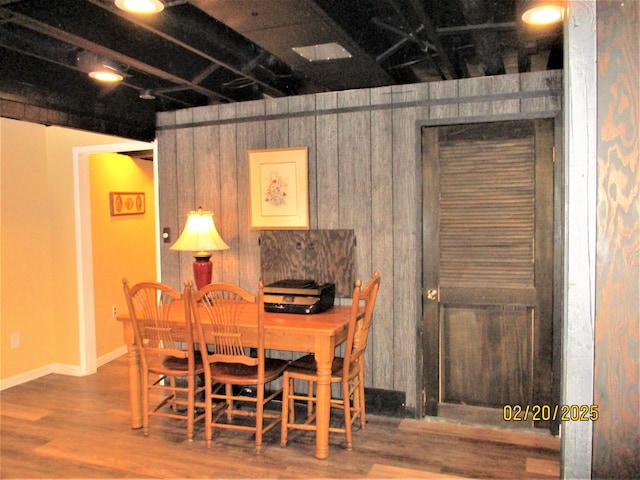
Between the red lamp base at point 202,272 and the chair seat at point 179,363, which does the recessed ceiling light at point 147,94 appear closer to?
the red lamp base at point 202,272

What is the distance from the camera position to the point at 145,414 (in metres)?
3.33

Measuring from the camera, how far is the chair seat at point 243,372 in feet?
10.2

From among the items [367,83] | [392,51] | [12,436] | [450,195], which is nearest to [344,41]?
[392,51]

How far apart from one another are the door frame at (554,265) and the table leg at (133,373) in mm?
1834

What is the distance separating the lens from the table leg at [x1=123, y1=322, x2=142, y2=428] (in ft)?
11.3

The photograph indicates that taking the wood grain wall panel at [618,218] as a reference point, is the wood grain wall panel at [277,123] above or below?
above

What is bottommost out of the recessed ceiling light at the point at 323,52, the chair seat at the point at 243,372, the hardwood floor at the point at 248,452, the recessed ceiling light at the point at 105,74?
the hardwood floor at the point at 248,452

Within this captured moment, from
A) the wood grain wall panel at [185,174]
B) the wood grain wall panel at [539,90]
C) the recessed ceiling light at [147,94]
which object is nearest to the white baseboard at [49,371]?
the wood grain wall panel at [185,174]

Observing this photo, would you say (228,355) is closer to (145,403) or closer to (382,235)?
(145,403)

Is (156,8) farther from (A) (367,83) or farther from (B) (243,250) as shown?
(B) (243,250)

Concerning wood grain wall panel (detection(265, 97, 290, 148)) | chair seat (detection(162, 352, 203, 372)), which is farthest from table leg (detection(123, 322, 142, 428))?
wood grain wall panel (detection(265, 97, 290, 148))

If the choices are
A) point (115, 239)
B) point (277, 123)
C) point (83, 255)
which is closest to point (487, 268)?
point (277, 123)

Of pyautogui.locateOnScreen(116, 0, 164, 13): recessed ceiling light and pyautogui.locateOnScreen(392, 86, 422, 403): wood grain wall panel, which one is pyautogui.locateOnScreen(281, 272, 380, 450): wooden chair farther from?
pyautogui.locateOnScreen(116, 0, 164, 13): recessed ceiling light

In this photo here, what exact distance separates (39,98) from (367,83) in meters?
1.94
